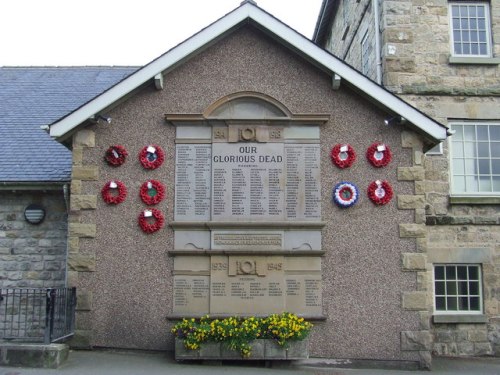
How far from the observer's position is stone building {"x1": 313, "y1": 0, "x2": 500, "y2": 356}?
461 inches

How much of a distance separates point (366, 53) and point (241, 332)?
789cm

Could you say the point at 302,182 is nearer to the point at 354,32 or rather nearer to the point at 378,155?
the point at 378,155

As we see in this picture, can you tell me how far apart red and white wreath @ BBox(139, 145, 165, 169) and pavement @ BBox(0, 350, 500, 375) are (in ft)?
10.6

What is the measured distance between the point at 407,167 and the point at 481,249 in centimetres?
280

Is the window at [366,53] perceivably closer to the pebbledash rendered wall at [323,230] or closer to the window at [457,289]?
the pebbledash rendered wall at [323,230]

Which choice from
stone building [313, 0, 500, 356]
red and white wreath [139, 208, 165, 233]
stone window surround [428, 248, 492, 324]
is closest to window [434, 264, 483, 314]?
stone building [313, 0, 500, 356]

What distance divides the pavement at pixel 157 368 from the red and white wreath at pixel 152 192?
258 centimetres

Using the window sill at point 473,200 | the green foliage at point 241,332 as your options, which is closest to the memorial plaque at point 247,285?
the green foliage at point 241,332

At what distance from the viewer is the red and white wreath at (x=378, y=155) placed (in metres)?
10.4

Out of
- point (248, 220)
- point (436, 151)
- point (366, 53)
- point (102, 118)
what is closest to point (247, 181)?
point (248, 220)

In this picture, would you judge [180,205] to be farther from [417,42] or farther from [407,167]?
[417,42]

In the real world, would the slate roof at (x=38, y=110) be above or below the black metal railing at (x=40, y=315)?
above

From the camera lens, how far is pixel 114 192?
10.4 meters

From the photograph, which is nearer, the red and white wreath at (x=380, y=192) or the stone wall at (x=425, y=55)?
the red and white wreath at (x=380, y=192)
